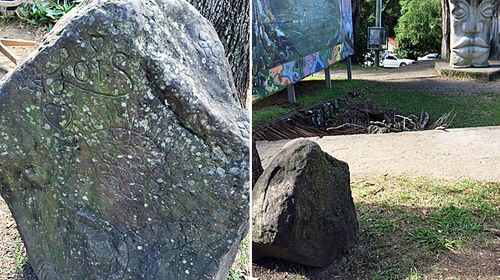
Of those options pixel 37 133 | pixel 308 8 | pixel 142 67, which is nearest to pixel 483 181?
pixel 308 8

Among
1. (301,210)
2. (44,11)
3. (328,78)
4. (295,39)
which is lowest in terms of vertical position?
(301,210)

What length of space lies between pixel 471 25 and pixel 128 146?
3.97 m

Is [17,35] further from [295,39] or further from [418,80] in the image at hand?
[418,80]

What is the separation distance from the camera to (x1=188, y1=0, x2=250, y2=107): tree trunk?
1.76 metres

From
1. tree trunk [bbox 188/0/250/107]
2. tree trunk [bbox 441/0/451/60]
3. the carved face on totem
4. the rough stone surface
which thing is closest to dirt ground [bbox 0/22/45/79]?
tree trunk [bbox 188/0/250/107]

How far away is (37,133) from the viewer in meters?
1.06

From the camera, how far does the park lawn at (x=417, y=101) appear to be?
5.51ft

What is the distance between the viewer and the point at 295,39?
1836mm

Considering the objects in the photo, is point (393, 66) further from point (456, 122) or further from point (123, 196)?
point (123, 196)

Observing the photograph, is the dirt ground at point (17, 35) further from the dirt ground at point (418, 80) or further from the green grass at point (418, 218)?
the green grass at point (418, 218)

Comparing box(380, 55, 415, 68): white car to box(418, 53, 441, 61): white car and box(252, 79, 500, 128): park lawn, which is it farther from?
box(418, 53, 441, 61): white car

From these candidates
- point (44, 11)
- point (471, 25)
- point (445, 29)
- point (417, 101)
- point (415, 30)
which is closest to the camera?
point (417, 101)

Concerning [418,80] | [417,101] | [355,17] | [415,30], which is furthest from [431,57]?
[417,101]

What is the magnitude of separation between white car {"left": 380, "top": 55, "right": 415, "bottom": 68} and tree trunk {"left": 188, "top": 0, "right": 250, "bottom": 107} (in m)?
0.64
